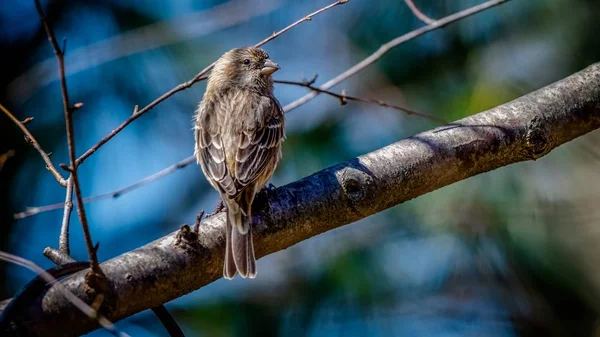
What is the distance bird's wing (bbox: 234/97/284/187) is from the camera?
12.2 ft

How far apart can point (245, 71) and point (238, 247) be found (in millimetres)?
2187

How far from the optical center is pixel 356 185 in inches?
120

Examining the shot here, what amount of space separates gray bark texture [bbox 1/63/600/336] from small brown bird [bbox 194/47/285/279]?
71 millimetres

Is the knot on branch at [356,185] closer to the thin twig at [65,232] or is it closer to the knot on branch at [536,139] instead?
the knot on branch at [536,139]

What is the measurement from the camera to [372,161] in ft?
10.3

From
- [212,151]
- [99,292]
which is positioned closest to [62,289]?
[99,292]

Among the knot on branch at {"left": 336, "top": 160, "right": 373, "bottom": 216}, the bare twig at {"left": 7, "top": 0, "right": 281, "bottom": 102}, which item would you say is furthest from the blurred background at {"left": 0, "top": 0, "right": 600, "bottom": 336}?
the knot on branch at {"left": 336, "top": 160, "right": 373, "bottom": 216}

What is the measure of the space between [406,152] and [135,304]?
4.02 feet

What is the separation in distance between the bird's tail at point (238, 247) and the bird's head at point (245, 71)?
1774 millimetres

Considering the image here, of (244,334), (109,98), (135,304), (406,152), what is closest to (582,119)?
(406,152)

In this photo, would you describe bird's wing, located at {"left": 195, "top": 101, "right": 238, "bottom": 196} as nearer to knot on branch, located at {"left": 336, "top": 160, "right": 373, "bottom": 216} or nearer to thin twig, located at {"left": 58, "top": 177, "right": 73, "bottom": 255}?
knot on branch, located at {"left": 336, "top": 160, "right": 373, "bottom": 216}

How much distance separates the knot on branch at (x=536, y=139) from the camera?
10.7 ft

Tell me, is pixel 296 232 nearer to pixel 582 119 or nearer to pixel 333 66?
pixel 582 119

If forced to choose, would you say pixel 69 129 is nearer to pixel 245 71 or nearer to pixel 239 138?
pixel 239 138
